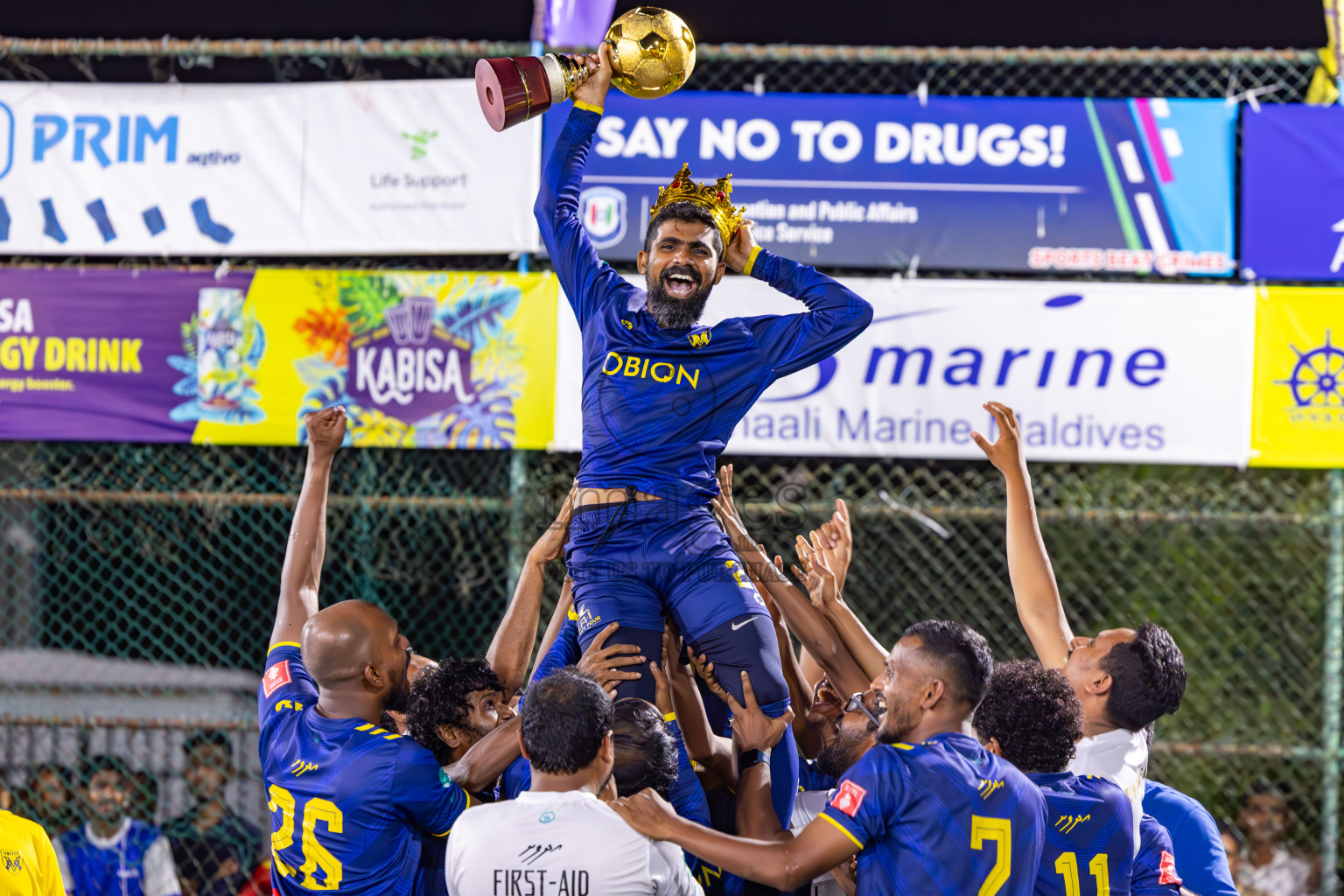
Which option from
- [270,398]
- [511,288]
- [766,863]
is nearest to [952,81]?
[511,288]

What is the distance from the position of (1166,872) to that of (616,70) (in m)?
3.05

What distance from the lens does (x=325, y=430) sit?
374cm

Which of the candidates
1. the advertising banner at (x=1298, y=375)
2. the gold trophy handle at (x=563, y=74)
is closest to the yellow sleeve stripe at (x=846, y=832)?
the gold trophy handle at (x=563, y=74)

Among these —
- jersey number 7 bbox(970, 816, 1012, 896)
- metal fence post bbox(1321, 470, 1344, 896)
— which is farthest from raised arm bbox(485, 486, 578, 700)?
metal fence post bbox(1321, 470, 1344, 896)

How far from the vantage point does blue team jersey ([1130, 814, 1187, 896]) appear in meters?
3.38

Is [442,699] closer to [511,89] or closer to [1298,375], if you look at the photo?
[511,89]

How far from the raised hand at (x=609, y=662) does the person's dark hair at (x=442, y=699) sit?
1.06 ft

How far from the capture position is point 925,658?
2793mm

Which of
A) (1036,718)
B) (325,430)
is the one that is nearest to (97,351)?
(325,430)

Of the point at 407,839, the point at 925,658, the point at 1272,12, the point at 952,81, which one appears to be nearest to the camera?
the point at 925,658

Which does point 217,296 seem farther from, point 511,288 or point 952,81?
point 952,81

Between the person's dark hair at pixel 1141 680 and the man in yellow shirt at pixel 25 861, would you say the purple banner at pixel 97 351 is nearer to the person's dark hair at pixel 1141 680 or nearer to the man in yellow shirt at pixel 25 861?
the man in yellow shirt at pixel 25 861

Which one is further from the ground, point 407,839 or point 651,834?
point 651,834

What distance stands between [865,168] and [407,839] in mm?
4308
